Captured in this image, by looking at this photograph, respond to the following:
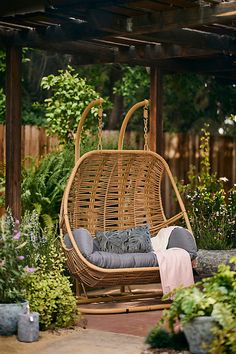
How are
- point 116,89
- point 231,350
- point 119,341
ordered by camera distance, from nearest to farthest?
point 231,350 < point 119,341 < point 116,89

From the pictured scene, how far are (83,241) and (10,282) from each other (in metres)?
1.22

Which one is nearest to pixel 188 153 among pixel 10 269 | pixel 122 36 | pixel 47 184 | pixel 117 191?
pixel 47 184

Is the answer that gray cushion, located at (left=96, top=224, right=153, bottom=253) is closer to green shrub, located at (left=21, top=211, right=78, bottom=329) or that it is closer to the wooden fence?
green shrub, located at (left=21, top=211, right=78, bottom=329)

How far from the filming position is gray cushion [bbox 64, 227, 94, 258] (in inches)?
305

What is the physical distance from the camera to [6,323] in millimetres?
6641

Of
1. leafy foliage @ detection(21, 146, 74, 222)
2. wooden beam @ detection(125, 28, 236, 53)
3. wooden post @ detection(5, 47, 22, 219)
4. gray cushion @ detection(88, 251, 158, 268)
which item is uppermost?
wooden beam @ detection(125, 28, 236, 53)

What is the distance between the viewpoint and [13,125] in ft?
28.2

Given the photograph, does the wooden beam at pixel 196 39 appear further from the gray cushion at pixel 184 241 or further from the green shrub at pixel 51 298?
the green shrub at pixel 51 298

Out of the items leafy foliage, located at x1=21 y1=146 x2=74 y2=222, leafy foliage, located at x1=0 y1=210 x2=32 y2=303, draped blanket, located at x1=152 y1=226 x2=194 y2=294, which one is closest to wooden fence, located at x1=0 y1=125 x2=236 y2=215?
leafy foliage, located at x1=21 y1=146 x2=74 y2=222

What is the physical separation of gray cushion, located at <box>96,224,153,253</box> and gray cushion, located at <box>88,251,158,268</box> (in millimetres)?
346

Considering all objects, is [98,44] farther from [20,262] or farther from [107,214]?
[20,262]

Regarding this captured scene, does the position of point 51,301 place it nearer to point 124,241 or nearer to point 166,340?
point 166,340

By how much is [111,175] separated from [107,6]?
2063 millimetres

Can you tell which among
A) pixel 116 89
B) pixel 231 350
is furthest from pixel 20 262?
pixel 116 89
